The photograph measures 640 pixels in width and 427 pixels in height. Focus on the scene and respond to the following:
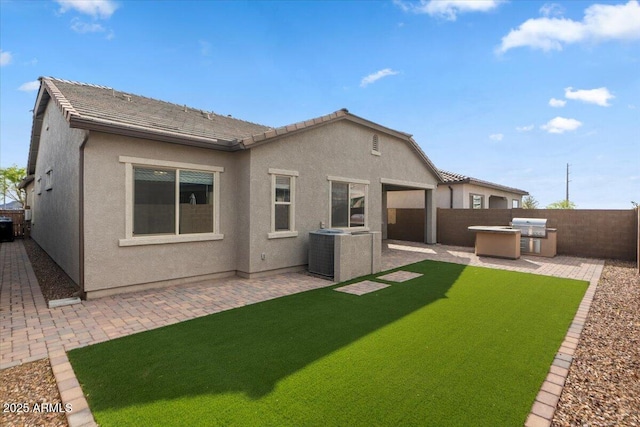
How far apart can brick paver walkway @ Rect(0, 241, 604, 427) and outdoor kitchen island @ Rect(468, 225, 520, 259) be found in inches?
68.6

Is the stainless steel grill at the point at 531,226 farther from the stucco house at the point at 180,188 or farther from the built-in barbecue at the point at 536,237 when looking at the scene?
the stucco house at the point at 180,188

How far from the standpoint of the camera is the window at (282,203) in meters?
8.73

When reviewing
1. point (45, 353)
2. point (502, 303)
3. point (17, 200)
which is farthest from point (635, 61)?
point (17, 200)

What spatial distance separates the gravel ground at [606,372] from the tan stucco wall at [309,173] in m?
6.76

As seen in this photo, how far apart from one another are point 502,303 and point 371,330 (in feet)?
10.9

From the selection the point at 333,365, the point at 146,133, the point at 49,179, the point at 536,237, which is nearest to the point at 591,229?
the point at 536,237

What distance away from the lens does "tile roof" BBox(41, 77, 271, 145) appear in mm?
6461

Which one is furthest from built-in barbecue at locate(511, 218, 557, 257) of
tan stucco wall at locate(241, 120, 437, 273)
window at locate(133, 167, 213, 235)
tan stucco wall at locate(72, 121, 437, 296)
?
window at locate(133, 167, 213, 235)

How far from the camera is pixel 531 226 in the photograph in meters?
12.8

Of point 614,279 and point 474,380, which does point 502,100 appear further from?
point 474,380

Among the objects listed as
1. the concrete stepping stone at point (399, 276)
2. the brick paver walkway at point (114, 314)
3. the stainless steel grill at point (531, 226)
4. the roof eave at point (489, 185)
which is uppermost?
the roof eave at point (489, 185)

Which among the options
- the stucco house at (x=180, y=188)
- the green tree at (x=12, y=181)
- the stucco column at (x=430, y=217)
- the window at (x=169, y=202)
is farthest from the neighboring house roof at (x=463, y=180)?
the green tree at (x=12, y=181)

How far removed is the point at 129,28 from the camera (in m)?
11.3

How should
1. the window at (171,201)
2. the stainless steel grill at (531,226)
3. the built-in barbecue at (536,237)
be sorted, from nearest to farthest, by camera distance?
1. the window at (171,201)
2. the built-in barbecue at (536,237)
3. the stainless steel grill at (531,226)
